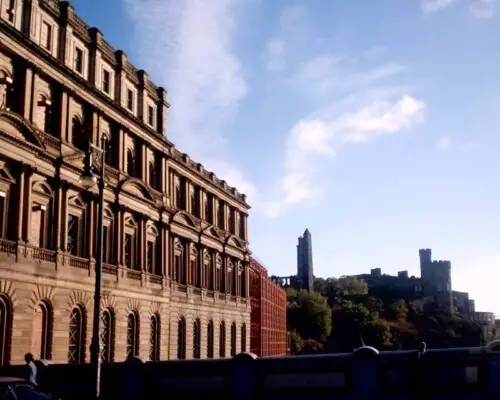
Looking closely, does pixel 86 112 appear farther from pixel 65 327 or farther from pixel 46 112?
pixel 65 327

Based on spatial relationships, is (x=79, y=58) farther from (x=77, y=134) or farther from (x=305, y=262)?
(x=305, y=262)

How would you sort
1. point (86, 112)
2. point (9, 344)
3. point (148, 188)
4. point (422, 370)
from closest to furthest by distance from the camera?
point (422, 370) → point (9, 344) → point (86, 112) → point (148, 188)

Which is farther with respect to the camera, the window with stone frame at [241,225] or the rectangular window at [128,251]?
the window with stone frame at [241,225]

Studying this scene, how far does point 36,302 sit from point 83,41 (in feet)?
45.9

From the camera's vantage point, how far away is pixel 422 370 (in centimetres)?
1744

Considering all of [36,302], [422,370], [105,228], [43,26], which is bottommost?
[422,370]

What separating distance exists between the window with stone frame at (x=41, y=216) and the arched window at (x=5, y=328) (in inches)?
123

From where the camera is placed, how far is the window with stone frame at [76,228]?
1243 inches

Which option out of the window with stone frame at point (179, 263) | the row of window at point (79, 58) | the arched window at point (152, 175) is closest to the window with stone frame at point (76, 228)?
the row of window at point (79, 58)

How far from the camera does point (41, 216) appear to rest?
29.5 meters

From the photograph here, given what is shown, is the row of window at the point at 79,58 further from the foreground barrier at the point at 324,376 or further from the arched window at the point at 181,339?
the foreground barrier at the point at 324,376

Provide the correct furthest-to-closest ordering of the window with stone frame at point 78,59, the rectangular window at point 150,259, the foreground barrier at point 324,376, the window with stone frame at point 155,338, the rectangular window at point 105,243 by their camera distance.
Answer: the rectangular window at point 150,259 → the window with stone frame at point 155,338 → the rectangular window at point 105,243 → the window with stone frame at point 78,59 → the foreground barrier at point 324,376

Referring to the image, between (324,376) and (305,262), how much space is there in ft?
539

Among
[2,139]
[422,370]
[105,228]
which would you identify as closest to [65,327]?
[105,228]
